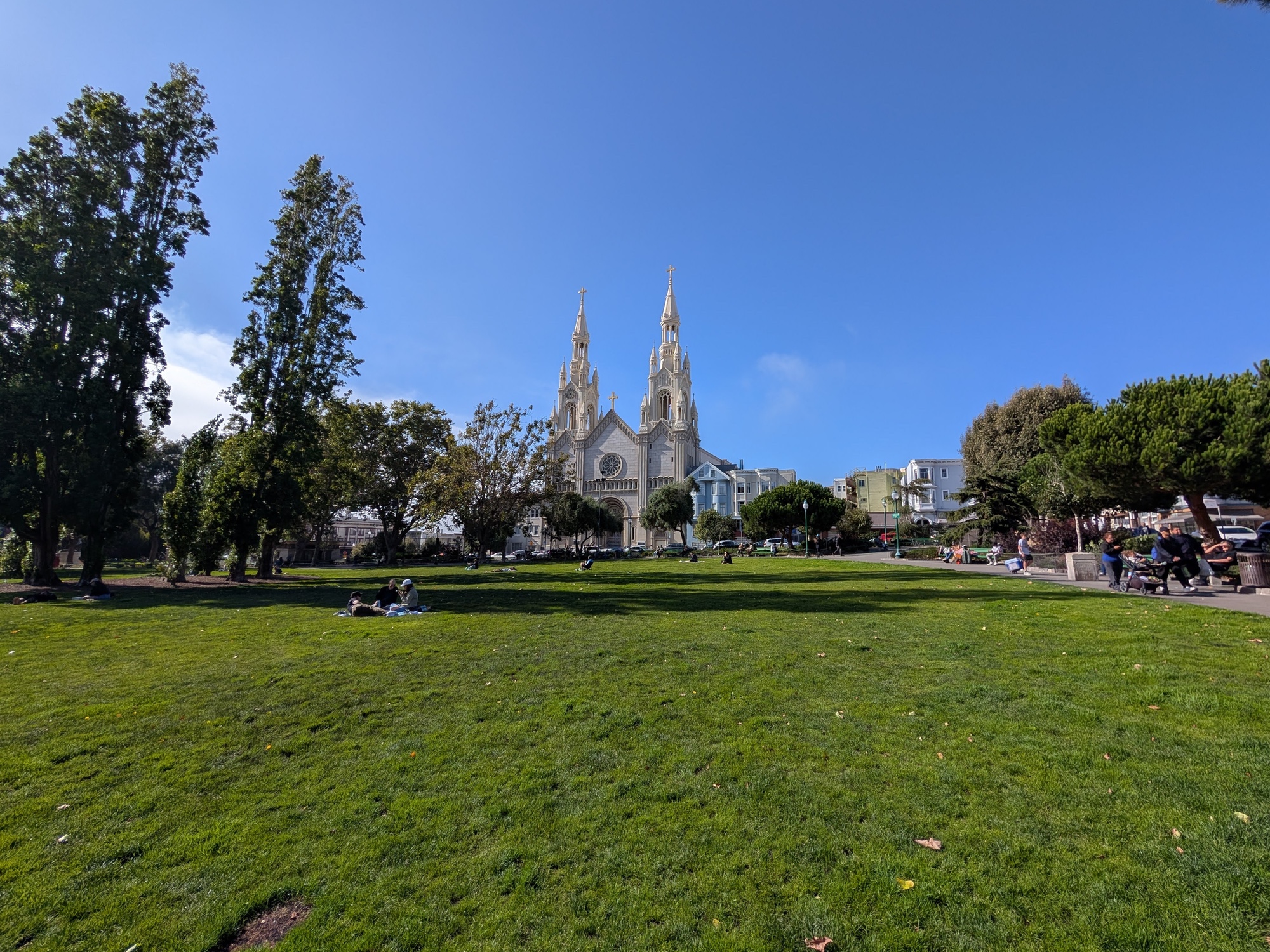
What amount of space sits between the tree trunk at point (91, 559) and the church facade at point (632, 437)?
58509 millimetres

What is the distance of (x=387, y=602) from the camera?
13.3m

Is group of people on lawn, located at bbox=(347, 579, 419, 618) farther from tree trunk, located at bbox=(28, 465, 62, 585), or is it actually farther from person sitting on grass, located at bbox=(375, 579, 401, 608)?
tree trunk, located at bbox=(28, 465, 62, 585)

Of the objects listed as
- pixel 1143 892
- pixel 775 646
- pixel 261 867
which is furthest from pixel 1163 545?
pixel 261 867

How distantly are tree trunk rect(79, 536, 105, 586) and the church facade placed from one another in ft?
192

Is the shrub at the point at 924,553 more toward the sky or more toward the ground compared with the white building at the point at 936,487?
more toward the ground

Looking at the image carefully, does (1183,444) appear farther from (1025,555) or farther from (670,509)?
(670,509)

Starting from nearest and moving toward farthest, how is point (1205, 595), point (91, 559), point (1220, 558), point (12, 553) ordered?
point (1205, 595)
point (1220, 558)
point (91, 559)
point (12, 553)

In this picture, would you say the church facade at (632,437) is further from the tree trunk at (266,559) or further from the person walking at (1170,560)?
the person walking at (1170,560)

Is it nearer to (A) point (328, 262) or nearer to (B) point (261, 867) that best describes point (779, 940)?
(B) point (261, 867)

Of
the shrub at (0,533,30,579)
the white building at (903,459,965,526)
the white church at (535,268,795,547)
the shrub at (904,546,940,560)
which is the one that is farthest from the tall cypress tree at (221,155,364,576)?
the white building at (903,459,965,526)

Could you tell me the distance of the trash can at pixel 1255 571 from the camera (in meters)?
12.5

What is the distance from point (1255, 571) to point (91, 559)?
3236 cm

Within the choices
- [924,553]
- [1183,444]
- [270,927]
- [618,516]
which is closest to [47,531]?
Result: [270,927]

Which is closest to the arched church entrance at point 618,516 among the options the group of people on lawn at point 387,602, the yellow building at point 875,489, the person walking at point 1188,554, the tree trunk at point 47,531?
the yellow building at point 875,489
